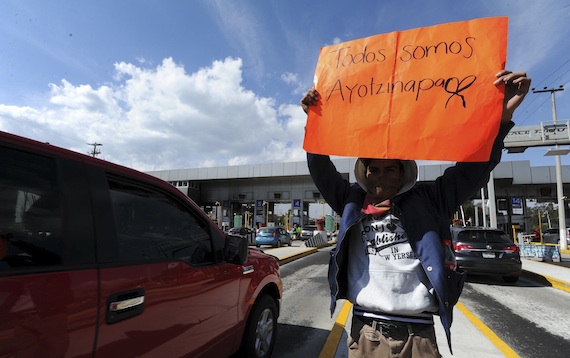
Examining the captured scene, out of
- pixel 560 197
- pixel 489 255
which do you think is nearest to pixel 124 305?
pixel 489 255

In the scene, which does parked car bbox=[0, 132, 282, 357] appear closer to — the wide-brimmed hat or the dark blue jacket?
Answer: the dark blue jacket

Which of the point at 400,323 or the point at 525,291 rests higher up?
the point at 400,323

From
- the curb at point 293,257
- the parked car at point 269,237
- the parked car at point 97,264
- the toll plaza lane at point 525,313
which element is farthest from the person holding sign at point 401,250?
the parked car at point 269,237

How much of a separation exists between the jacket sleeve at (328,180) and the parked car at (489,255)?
737 centimetres

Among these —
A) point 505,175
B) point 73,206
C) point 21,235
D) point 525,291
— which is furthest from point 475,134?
point 505,175

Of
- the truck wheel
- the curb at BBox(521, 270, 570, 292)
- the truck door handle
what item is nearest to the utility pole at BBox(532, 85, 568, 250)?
the curb at BBox(521, 270, 570, 292)

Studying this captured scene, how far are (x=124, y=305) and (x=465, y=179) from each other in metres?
1.90

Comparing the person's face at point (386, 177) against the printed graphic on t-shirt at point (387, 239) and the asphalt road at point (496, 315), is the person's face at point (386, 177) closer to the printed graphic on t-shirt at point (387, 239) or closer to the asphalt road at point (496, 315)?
the printed graphic on t-shirt at point (387, 239)

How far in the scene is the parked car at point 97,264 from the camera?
4.47 ft

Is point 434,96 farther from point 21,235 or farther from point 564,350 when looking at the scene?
point 564,350

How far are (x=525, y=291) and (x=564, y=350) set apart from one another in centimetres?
434

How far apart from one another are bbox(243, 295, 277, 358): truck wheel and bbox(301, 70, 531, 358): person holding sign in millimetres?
1638

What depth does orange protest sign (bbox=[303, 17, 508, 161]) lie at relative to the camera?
5.49 ft

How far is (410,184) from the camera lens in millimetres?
1841
